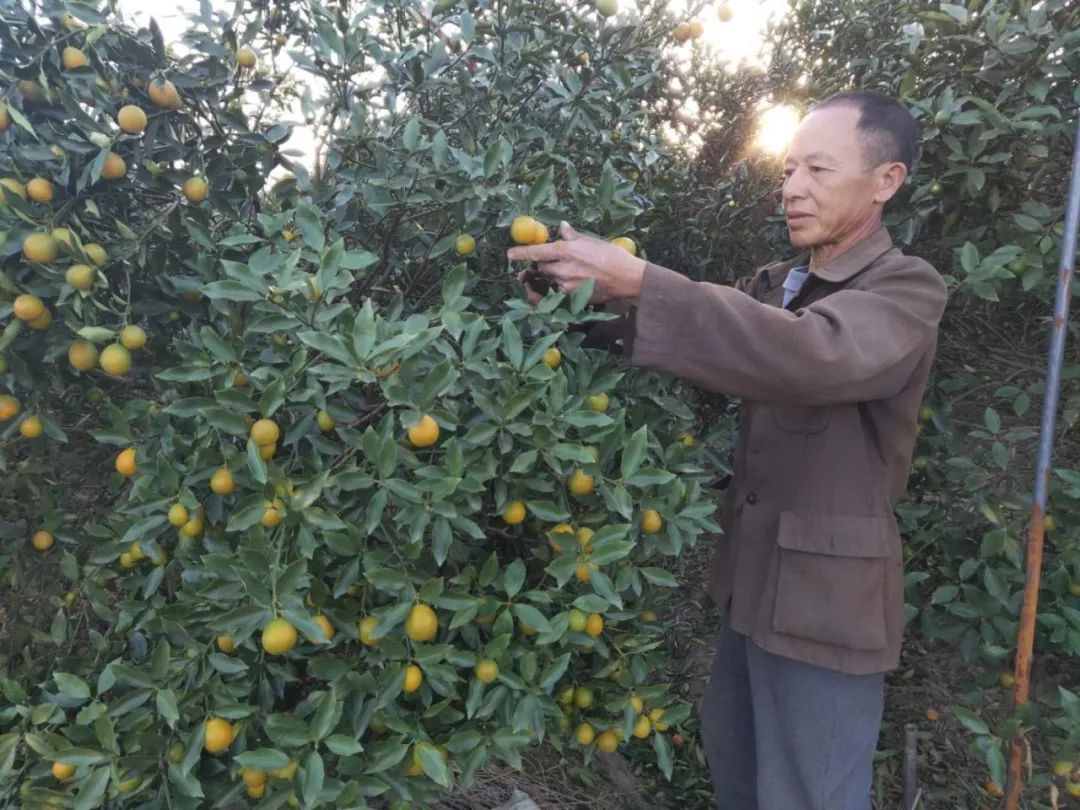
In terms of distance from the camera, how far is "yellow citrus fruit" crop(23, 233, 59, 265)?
125 cm

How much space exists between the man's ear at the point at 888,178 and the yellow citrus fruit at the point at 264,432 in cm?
124

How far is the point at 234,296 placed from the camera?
1145 mm

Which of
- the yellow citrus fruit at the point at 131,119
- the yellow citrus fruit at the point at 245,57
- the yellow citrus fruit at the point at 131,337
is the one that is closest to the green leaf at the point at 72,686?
the yellow citrus fruit at the point at 131,337

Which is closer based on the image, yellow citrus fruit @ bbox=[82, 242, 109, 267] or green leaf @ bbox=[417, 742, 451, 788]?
green leaf @ bbox=[417, 742, 451, 788]

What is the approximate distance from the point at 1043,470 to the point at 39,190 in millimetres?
2024

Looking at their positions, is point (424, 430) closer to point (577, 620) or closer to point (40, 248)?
point (577, 620)

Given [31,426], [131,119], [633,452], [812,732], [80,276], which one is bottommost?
[812,732]

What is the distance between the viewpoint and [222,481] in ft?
3.78

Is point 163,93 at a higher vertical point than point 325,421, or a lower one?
higher

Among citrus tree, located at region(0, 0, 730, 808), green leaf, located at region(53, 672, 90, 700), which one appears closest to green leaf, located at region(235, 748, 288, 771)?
citrus tree, located at region(0, 0, 730, 808)

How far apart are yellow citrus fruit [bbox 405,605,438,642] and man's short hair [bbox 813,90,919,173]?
1.19 meters

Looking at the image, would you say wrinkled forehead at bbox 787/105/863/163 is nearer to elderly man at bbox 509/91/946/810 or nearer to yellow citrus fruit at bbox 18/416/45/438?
elderly man at bbox 509/91/946/810

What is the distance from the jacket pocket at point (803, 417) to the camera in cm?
144

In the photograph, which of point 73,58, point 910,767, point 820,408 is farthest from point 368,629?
point 910,767
